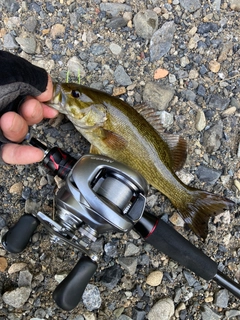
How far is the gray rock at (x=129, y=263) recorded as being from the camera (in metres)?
2.83

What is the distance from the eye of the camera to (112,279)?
9.23 ft

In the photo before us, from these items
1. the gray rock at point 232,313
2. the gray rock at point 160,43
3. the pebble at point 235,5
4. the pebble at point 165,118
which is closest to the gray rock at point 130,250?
the gray rock at point 232,313

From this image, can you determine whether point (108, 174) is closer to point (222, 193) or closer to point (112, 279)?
point (112, 279)

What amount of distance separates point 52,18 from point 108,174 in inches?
63.0

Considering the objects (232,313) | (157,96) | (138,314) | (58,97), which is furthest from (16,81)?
(232,313)

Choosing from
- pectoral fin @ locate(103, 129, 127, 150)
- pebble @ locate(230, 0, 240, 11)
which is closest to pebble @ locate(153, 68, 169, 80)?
pectoral fin @ locate(103, 129, 127, 150)

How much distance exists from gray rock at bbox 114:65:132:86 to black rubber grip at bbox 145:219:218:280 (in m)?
1.16

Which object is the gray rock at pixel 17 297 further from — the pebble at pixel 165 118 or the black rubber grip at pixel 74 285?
the pebble at pixel 165 118

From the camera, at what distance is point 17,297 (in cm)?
270

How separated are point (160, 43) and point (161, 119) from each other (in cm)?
66

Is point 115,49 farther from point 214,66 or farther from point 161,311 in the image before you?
point 161,311

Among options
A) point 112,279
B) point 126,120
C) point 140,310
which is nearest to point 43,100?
point 126,120

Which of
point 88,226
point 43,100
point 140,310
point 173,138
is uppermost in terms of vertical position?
point 43,100

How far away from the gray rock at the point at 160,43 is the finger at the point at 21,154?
53.3 inches
